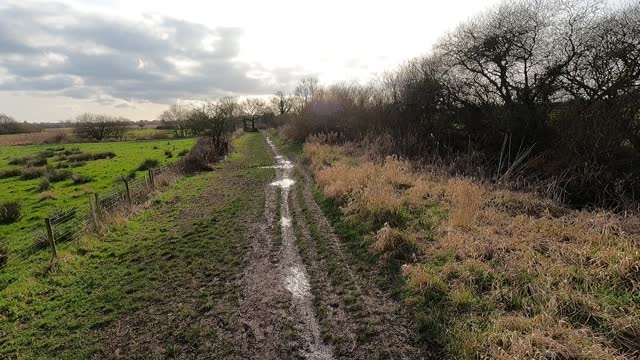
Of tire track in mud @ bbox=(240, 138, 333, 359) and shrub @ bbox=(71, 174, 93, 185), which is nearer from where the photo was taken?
tire track in mud @ bbox=(240, 138, 333, 359)

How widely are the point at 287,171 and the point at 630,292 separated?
17274mm

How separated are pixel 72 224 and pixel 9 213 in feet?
15.2

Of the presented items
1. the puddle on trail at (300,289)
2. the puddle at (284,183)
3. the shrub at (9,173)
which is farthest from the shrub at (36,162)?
the puddle on trail at (300,289)

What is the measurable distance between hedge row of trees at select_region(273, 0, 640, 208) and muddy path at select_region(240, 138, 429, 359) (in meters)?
7.36

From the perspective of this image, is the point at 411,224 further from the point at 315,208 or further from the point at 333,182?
the point at 333,182

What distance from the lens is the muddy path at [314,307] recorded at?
4.93 meters

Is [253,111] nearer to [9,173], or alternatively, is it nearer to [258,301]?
[9,173]

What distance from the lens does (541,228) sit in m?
7.32

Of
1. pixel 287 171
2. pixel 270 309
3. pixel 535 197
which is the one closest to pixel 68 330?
pixel 270 309

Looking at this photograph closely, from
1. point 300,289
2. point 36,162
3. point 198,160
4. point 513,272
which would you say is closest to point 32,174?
point 36,162

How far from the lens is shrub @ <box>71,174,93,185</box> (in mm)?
22430

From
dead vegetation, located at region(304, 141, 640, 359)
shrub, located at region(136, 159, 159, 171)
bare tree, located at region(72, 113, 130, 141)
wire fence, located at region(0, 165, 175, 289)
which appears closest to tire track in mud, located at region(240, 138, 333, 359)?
dead vegetation, located at region(304, 141, 640, 359)

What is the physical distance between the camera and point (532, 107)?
17.6 metres

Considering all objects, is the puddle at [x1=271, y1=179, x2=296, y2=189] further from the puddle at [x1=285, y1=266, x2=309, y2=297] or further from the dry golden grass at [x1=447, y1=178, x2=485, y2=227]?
the puddle at [x1=285, y1=266, x2=309, y2=297]
